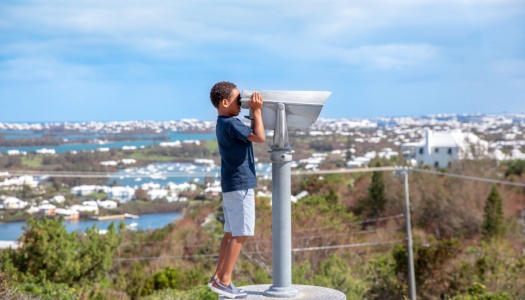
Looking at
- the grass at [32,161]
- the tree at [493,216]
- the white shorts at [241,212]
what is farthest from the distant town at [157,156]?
the white shorts at [241,212]

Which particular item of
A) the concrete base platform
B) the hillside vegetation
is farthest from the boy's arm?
the hillside vegetation

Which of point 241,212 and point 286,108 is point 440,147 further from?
point 241,212

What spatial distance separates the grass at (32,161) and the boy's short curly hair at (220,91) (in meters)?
23.1

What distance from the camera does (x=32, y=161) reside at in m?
27.2

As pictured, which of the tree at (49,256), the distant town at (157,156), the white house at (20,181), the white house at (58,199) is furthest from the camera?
the white house at (58,199)

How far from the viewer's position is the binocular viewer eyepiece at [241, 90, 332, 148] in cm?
399

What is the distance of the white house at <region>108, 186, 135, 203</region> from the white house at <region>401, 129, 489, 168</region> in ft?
74.1

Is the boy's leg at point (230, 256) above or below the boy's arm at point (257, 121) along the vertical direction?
below

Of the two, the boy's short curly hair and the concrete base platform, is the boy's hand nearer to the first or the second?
the boy's short curly hair

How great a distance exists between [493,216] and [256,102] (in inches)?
1068

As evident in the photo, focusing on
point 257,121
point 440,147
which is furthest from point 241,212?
point 440,147

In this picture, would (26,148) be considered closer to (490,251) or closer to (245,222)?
(490,251)

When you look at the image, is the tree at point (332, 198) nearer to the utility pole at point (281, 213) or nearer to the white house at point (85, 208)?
the white house at point (85, 208)

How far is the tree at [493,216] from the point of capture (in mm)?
28141
